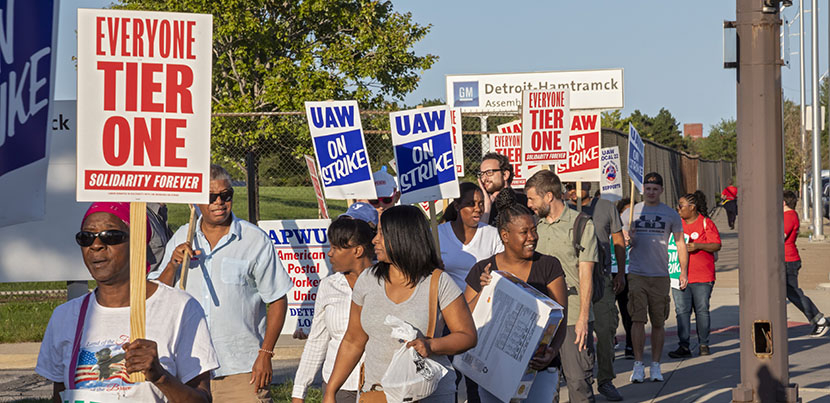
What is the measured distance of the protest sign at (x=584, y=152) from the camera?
1093cm

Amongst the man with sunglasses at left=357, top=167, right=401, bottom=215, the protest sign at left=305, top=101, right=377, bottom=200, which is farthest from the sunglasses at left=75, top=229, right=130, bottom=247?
the man with sunglasses at left=357, top=167, right=401, bottom=215

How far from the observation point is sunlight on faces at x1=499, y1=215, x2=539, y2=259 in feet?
19.5

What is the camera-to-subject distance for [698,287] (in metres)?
11.6

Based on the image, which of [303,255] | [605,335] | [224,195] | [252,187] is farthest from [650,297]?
[224,195]

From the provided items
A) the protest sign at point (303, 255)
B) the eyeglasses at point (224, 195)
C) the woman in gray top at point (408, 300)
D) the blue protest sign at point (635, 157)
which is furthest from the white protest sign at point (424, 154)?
the blue protest sign at point (635, 157)

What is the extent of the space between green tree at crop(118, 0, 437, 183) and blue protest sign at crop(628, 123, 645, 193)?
21.6 meters

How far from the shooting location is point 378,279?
16.1ft

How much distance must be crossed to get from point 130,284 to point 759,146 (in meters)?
4.91

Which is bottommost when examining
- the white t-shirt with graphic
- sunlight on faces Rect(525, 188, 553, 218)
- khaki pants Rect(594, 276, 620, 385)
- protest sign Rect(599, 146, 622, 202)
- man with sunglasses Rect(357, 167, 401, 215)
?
khaki pants Rect(594, 276, 620, 385)

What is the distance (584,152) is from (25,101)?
8.48m

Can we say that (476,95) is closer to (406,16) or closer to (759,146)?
(406,16)

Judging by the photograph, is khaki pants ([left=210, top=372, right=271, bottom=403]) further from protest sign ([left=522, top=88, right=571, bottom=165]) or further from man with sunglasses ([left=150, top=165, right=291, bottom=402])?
protest sign ([left=522, top=88, right=571, bottom=165])

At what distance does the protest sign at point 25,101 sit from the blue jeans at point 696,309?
359 inches

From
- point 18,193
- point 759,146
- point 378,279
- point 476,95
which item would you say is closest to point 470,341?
point 378,279
